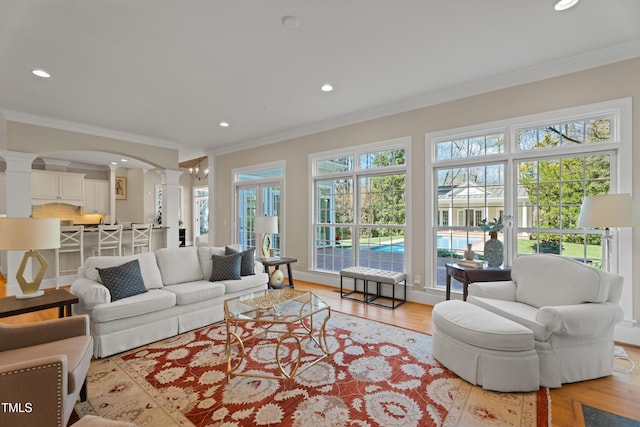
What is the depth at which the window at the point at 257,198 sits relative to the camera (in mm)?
6105

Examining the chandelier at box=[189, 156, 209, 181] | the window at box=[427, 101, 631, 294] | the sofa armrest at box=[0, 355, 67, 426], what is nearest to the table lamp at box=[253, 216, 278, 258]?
the window at box=[427, 101, 631, 294]

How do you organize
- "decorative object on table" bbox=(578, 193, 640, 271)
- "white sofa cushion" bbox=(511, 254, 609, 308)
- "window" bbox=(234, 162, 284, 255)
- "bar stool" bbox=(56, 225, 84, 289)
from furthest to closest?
"window" bbox=(234, 162, 284, 255)
"bar stool" bbox=(56, 225, 84, 289)
"decorative object on table" bbox=(578, 193, 640, 271)
"white sofa cushion" bbox=(511, 254, 609, 308)

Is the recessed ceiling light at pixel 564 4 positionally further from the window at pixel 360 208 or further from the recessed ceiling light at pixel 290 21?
the window at pixel 360 208

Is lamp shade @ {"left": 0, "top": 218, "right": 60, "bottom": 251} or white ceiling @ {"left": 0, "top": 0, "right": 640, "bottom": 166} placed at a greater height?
white ceiling @ {"left": 0, "top": 0, "right": 640, "bottom": 166}

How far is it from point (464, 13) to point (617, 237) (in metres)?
2.65

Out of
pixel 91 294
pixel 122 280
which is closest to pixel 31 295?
pixel 91 294

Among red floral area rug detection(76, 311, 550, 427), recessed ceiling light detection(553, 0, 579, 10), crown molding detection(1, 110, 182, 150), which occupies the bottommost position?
red floral area rug detection(76, 311, 550, 427)

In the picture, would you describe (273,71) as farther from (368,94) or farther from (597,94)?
(597,94)

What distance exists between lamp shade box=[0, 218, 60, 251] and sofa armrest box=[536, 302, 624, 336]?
12.6 ft

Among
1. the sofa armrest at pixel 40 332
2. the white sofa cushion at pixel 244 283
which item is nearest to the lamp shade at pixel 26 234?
the sofa armrest at pixel 40 332

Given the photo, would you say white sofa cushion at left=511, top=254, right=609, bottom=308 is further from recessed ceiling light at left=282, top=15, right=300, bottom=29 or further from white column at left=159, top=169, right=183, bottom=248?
white column at left=159, top=169, right=183, bottom=248

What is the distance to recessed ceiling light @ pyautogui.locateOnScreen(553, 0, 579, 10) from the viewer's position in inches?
90.5

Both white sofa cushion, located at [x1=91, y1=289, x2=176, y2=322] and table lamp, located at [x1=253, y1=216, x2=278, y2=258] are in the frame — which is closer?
white sofa cushion, located at [x1=91, y1=289, x2=176, y2=322]

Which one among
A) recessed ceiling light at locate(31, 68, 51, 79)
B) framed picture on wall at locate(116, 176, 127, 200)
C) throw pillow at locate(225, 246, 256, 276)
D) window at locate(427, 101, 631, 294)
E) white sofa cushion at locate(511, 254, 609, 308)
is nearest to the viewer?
white sofa cushion at locate(511, 254, 609, 308)
